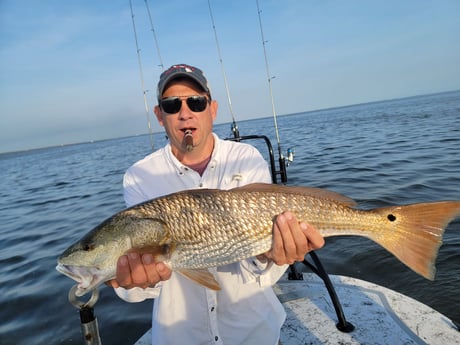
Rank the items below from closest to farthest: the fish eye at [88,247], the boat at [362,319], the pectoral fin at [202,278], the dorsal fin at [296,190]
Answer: the pectoral fin at [202,278]
the fish eye at [88,247]
the dorsal fin at [296,190]
the boat at [362,319]

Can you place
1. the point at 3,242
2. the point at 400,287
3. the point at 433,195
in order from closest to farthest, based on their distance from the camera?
the point at 400,287, the point at 433,195, the point at 3,242

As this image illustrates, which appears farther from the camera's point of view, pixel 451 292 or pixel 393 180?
pixel 393 180

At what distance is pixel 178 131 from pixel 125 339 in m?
4.42

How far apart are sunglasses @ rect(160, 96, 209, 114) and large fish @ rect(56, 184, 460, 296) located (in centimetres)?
100

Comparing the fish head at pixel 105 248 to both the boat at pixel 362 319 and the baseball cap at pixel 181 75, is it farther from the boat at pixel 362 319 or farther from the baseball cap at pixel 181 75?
the boat at pixel 362 319

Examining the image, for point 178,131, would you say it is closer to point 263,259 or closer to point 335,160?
point 263,259

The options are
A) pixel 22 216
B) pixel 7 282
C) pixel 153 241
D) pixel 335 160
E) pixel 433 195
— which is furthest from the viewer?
pixel 335 160

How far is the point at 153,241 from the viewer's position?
2.48 m

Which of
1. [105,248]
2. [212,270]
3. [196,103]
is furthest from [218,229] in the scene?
[196,103]

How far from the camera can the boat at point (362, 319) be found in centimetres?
325

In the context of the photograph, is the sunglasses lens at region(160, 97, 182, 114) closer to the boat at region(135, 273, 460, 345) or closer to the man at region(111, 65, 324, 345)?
the man at region(111, 65, 324, 345)

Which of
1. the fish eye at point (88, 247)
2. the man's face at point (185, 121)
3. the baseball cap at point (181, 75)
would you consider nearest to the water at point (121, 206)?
the fish eye at point (88, 247)

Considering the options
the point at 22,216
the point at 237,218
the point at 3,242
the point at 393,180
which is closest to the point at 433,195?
the point at 393,180

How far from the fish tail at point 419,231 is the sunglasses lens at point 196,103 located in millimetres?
1933
